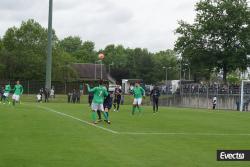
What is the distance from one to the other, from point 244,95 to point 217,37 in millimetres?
23047

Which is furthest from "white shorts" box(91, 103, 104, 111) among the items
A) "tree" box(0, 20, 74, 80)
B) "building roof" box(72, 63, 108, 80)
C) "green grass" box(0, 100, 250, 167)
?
"building roof" box(72, 63, 108, 80)

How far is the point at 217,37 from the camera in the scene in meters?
80.8

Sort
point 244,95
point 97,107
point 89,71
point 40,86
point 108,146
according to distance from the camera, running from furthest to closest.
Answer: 1. point 89,71
2. point 40,86
3. point 244,95
4. point 97,107
5. point 108,146

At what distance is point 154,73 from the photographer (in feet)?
484

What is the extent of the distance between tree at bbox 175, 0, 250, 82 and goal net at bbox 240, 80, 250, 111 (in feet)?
59.5

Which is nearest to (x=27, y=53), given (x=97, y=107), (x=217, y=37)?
(x=217, y=37)

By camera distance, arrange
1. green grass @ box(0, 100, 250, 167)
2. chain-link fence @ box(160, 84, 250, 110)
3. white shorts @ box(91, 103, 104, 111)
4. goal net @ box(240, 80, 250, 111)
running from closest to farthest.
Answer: green grass @ box(0, 100, 250, 167) → white shorts @ box(91, 103, 104, 111) → goal net @ box(240, 80, 250, 111) → chain-link fence @ box(160, 84, 250, 110)

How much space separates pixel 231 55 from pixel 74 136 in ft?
205

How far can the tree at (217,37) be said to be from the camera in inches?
3093

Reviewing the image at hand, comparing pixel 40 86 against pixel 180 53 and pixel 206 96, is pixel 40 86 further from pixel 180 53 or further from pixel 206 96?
pixel 206 96

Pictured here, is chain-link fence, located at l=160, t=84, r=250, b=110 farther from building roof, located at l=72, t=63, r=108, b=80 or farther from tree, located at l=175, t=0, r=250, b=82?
building roof, located at l=72, t=63, r=108, b=80

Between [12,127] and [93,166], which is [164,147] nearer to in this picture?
[93,166]

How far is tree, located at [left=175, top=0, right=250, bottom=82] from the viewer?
3093 inches

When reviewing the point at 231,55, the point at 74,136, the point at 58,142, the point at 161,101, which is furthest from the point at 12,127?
the point at 231,55
